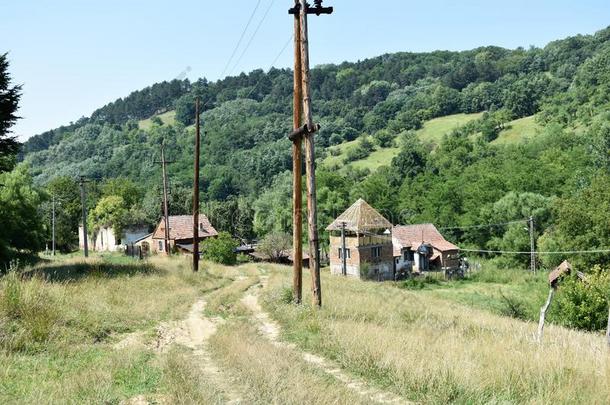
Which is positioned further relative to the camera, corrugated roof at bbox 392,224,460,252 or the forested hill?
the forested hill

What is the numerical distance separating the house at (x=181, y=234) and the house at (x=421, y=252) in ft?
75.2

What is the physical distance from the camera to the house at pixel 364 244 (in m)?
54.3

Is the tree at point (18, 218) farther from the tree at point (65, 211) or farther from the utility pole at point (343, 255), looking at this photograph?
the utility pole at point (343, 255)

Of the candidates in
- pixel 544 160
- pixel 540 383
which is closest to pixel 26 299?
pixel 540 383

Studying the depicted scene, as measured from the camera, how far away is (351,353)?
29.6 ft

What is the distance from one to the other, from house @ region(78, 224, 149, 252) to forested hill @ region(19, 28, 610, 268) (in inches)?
154

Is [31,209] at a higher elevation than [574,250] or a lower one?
higher

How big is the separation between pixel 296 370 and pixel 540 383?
3509mm

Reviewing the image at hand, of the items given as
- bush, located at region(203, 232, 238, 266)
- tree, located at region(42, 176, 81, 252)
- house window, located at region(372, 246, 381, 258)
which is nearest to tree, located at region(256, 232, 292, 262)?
house window, located at region(372, 246, 381, 258)

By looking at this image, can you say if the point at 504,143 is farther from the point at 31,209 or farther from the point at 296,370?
the point at 296,370

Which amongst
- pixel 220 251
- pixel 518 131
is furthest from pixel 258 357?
pixel 518 131

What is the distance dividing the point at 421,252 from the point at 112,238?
46.6 m

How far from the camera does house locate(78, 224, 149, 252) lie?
74625 mm

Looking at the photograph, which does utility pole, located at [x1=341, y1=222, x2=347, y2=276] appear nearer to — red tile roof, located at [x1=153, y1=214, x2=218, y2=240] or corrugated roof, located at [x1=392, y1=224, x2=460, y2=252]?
corrugated roof, located at [x1=392, y1=224, x2=460, y2=252]
